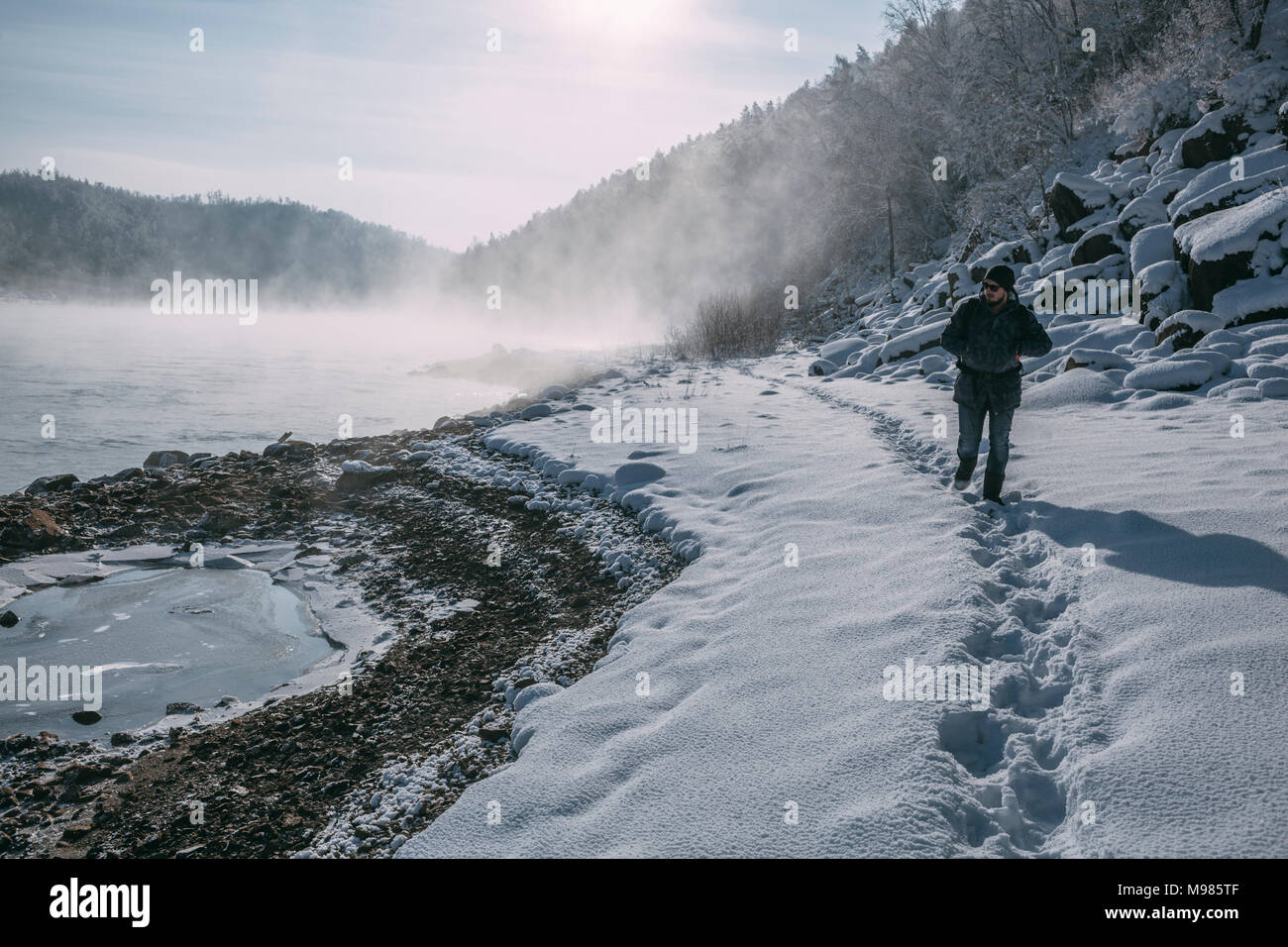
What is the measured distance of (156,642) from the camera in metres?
5.73

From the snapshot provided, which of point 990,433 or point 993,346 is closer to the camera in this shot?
point 993,346

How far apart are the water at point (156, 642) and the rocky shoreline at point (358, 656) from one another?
0.40 meters

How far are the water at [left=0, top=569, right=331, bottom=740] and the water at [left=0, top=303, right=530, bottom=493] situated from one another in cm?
723

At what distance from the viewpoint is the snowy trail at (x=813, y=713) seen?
258cm

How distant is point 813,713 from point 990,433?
372 cm

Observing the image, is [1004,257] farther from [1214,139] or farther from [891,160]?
[891,160]

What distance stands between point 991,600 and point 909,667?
1072mm

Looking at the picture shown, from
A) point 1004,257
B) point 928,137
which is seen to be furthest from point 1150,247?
point 928,137

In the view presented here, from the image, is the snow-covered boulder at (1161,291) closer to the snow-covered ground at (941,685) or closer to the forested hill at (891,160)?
the snow-covered ground at (941,685)

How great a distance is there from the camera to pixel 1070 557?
15.2ft

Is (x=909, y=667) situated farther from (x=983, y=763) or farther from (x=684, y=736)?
(x=684, y=736)

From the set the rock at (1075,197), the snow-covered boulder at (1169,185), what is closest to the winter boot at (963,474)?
the snow-covered boulder at (1169,185)
